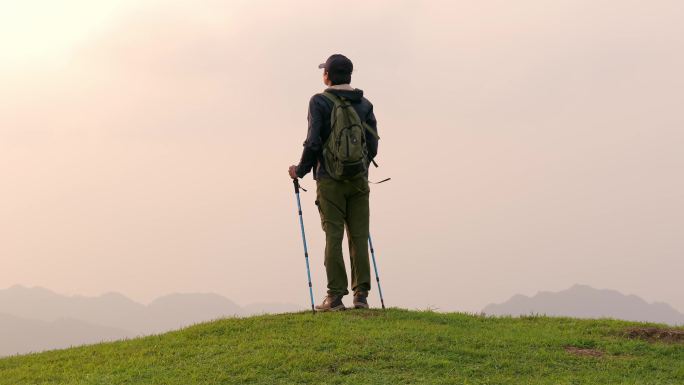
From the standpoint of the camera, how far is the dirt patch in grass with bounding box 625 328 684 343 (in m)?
14.3

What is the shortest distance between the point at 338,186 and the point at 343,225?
28.6 inches

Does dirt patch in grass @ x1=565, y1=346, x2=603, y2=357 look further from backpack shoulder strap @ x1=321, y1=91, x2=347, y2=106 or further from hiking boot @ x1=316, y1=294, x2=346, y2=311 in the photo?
backpack shoulder strap @ x1=321, y1=91, x2=347, y2=106

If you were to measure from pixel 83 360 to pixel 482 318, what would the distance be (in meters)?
6.95

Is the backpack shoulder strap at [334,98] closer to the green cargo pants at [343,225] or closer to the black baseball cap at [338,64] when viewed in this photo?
the black baseball cap at [338,64]

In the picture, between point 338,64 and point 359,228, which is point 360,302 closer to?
point 359,228

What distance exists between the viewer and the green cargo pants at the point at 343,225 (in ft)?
48.3

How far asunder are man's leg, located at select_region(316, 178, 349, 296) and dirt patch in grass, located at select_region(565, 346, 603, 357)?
3.81m

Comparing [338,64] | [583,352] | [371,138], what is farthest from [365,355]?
[338,64]

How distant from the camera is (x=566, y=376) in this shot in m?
11.8

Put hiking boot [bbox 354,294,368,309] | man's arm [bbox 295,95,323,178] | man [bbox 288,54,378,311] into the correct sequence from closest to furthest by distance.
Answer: man's arm [bbox 295,95,323,178], man [bbox 288,54,378,311], hiking boot [bbox 354,294,368,309]

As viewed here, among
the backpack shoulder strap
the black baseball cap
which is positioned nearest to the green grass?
the backpack shoulder strap

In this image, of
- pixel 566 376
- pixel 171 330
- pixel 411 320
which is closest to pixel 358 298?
pixel 411 320

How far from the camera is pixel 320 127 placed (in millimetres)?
14438

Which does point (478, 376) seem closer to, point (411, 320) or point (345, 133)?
point (411, 320)
